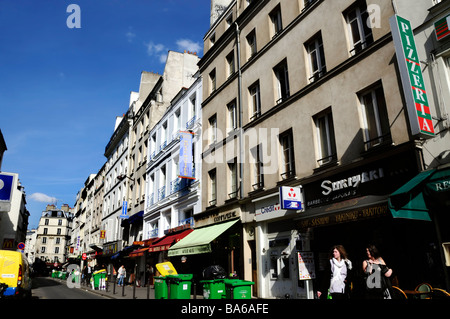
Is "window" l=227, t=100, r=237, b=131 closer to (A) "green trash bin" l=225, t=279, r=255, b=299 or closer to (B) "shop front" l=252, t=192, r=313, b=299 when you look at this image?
(B) "shop front" l=252, t=192, r=313, b=299

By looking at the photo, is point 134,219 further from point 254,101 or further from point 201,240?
point 254,101

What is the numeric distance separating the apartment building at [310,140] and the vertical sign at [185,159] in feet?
5.20

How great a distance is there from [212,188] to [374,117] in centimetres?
1070

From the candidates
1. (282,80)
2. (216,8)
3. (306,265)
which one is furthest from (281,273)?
(216,8)

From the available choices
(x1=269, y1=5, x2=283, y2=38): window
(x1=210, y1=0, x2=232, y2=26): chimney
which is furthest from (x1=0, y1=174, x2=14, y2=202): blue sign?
(x1=210, y1=0, x2=232, y2=26): chimney

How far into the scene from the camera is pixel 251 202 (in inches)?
593

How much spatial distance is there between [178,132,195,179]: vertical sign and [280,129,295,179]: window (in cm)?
762

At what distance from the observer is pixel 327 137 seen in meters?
11.9

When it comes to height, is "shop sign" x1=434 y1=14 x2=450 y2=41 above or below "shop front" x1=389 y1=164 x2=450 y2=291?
above

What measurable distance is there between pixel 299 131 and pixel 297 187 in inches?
87.8

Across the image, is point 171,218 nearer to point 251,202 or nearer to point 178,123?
point 178,123

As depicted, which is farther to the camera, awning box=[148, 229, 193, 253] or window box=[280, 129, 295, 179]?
awning box=[148, 229, 193, 253]

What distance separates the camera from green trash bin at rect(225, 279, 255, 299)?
9.19 m
